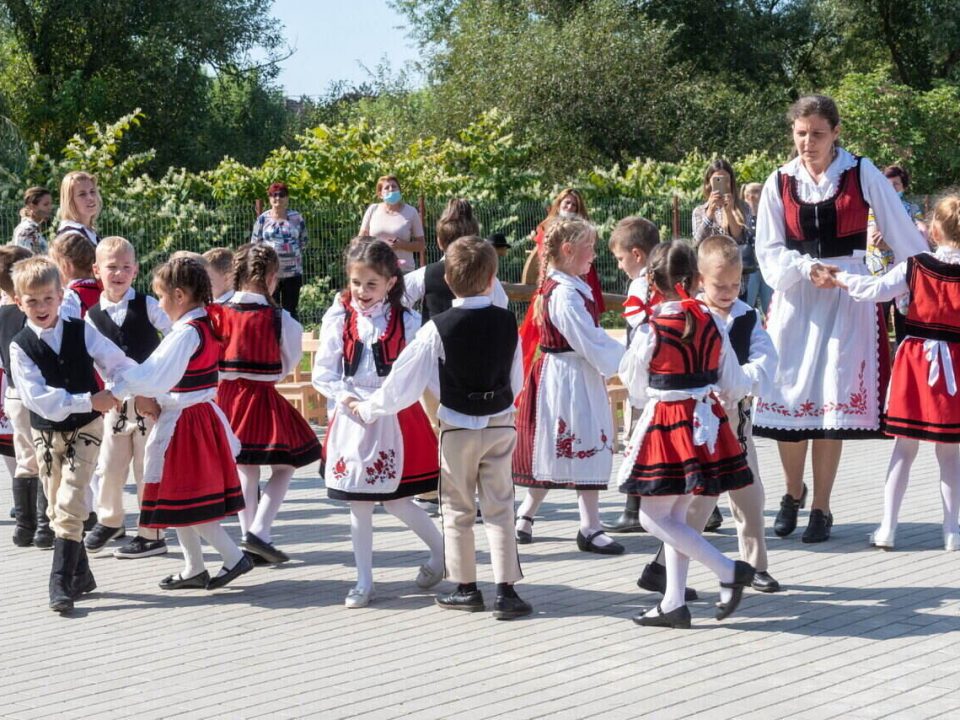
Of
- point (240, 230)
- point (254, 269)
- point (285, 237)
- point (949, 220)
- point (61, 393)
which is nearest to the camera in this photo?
point (61, 393)

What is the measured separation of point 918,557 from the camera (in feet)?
22.9

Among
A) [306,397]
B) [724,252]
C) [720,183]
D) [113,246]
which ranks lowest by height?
[306,397]

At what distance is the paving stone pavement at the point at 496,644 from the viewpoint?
4840 mm

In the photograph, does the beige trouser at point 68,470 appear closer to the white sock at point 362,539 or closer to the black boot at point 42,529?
the white sock at point 362,539

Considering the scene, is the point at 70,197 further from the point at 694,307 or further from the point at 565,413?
the point at 694,307

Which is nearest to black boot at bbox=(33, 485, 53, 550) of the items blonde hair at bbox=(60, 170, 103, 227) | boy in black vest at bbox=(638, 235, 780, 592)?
blonde hair at bbox=(60, 170, 103, 227)

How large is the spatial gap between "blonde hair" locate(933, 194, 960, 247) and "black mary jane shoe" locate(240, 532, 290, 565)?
372 centimetres

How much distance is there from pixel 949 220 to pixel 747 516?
202cm

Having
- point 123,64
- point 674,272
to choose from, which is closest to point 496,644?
point 674,272

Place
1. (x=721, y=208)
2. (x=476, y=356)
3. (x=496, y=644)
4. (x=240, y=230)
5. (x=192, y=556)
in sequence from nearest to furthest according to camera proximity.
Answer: (x=496, y=644), (x=476, y=356), (x=192, y=556), (x=721, y=208), (x=240, y=230)

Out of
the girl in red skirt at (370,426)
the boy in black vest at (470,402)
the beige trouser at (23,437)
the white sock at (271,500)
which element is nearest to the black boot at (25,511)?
the beige trouser at (23,437)

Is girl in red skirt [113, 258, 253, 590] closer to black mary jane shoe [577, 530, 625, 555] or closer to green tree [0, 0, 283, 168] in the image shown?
black mary jane shoe [577, 530, 625, 555]

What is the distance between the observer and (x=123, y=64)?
39.2 m

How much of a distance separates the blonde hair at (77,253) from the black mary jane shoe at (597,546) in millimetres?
2953
